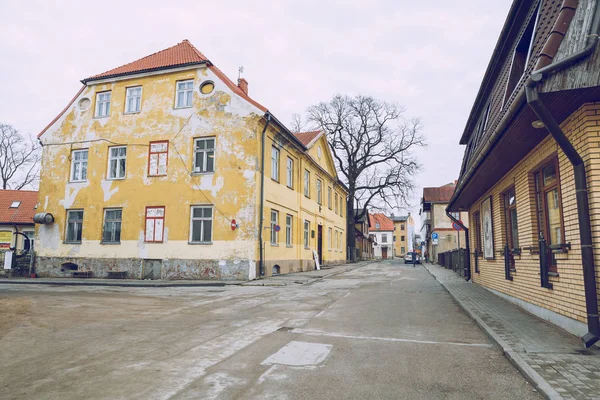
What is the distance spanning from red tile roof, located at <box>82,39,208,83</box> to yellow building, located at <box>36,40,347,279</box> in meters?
0.08

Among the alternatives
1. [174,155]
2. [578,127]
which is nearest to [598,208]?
[578,127]

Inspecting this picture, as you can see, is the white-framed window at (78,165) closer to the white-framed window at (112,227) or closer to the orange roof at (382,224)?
the white-framed window at (112,227)

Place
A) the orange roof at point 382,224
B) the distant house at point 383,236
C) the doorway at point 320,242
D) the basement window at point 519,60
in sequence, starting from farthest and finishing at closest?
the orange roof at point 382,224 < the distant house at point 383,236 < the doorway at point 320,242 < the basement window at point 519,60

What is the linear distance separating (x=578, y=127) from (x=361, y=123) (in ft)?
127

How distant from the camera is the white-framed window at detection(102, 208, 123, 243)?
2005 cm

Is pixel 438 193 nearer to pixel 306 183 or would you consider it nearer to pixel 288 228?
pixel 306 183

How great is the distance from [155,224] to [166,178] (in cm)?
213

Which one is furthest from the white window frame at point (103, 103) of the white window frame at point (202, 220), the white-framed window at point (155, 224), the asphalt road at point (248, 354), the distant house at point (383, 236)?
the distant house at point (383, 236)

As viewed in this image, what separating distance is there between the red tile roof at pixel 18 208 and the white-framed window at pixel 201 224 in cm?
1725

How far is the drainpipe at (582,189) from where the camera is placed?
511 centimetres

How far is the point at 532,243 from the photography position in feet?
27.2

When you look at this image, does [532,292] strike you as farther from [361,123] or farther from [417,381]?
[361,123]

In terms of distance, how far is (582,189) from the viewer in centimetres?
561

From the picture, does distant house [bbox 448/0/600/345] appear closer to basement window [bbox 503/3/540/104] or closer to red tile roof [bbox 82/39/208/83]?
basement window [bbox 503/3/540/104]
